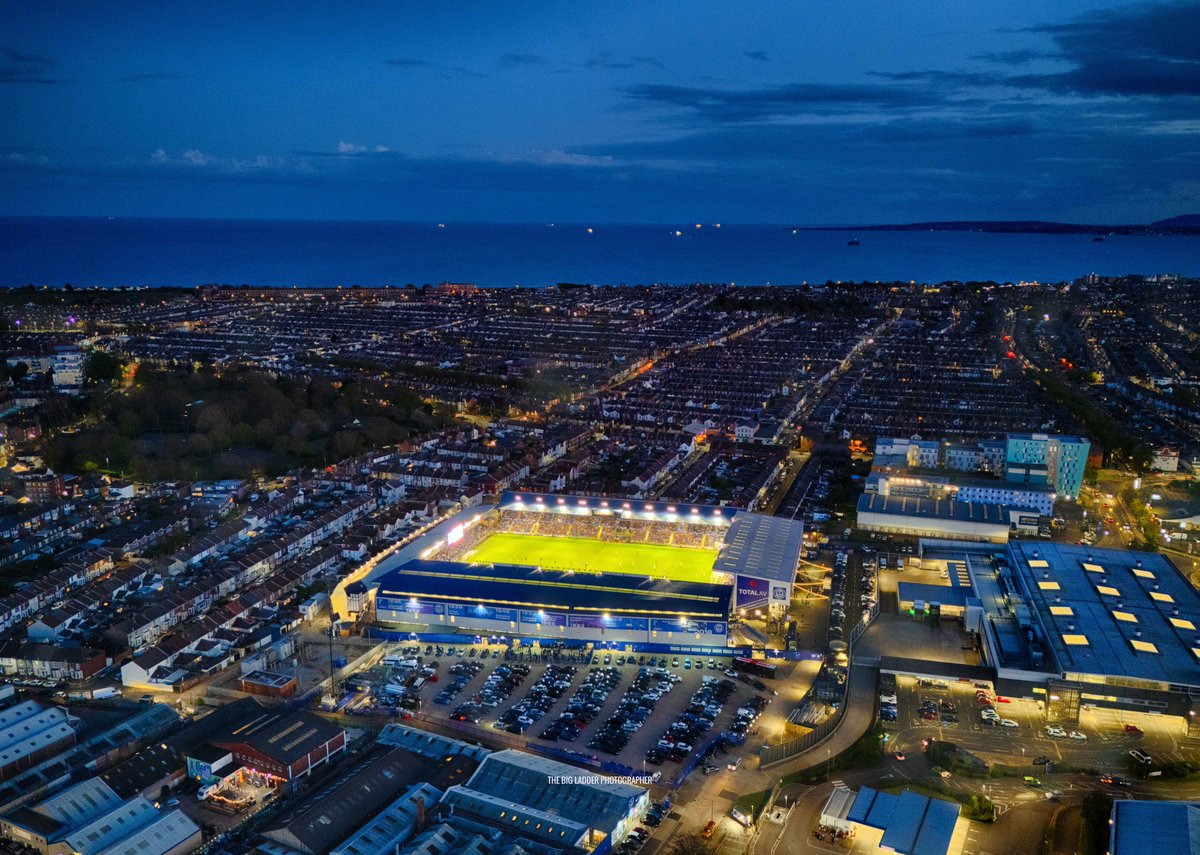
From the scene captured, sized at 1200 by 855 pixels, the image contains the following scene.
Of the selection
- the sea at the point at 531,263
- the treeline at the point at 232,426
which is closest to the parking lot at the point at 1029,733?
the treeline at the point at 232,426

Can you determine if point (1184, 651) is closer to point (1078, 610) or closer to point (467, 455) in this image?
point (1078, 610)

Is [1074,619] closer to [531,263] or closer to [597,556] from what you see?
[597,556]

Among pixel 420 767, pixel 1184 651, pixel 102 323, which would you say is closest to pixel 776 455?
pixel 1184 651

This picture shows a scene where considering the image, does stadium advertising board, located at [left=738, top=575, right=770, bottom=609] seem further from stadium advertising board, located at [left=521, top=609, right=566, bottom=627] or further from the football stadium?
stadium advertising board, located at [left=521, top=609, right=566, bottom=627]

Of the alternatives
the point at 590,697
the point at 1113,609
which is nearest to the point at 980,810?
the point at 590,697

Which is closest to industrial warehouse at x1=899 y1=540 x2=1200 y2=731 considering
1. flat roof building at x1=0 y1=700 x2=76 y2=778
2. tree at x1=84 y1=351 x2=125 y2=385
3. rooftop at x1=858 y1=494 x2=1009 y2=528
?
rooftop at x1=858 y1=494 x2=1009 y2=528

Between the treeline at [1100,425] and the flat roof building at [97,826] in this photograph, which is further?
the treeline at [1100,425]

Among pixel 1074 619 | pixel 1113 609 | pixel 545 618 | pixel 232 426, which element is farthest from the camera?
pixel 232 426

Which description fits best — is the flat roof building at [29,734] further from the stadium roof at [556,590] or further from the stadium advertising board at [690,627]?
the stadium advertising board at [690,627]
